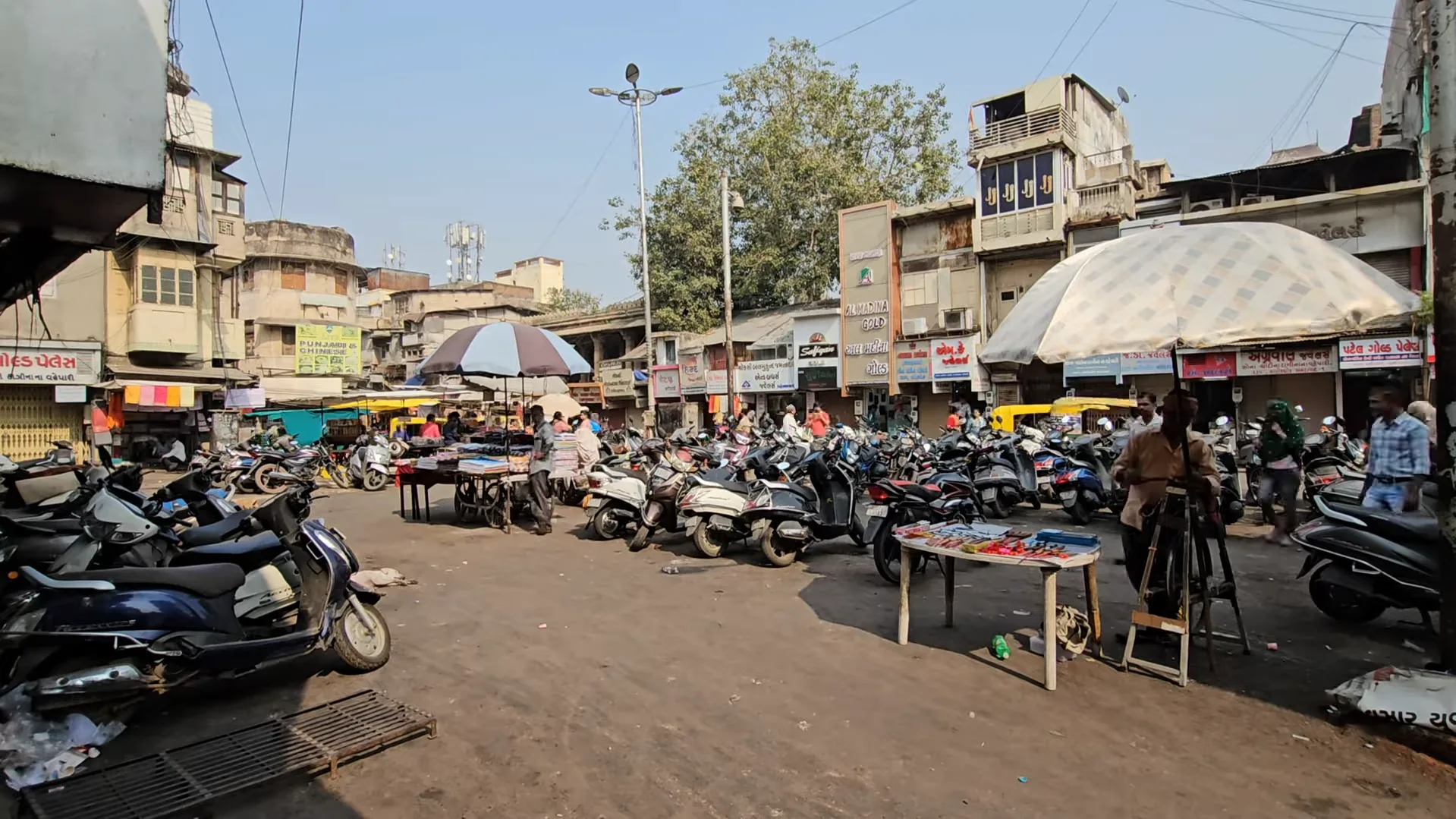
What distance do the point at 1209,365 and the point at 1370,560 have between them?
18740mm

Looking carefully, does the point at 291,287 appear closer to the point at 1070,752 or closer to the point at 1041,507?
the point at 1041,507

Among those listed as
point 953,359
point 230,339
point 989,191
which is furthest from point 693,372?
point 230,339

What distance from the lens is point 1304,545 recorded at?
548cm

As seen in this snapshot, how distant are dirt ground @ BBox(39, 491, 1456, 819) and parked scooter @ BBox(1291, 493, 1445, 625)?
24cm

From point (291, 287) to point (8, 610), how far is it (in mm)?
38242

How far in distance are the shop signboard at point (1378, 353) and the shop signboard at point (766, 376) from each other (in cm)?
1640

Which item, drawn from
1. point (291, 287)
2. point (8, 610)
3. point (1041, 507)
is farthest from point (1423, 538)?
point (291, 287)

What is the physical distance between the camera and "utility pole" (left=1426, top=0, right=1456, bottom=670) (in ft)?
12.6

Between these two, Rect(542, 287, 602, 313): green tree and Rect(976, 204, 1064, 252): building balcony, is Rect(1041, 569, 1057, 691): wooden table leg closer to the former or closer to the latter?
Rect(976, 204, 1064, 252): building balcony

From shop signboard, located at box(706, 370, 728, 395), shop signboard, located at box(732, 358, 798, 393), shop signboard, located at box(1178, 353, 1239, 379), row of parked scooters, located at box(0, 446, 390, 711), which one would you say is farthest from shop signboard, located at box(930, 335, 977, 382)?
row of parked scooters, located at box(0, 446, 390, 711)

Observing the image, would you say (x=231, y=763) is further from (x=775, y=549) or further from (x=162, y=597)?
(x=775, y=549)

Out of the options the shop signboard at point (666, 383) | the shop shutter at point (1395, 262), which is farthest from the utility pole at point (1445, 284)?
the shop signboard at point (666, 383)

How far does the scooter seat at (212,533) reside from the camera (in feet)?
15.8

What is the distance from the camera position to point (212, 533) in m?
4.86
